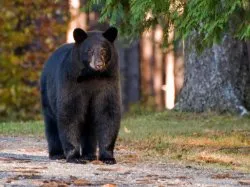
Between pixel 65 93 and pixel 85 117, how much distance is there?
391 millimetres

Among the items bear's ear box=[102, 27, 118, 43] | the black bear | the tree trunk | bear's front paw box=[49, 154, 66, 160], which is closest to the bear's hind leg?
bear's front paw box=[49, 154, 66, 160]

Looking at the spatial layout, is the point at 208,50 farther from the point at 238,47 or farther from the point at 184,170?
the point at 184,170

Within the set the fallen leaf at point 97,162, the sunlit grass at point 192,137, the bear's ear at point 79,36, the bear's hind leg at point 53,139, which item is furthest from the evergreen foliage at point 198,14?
the fallen leaf at point 97,162

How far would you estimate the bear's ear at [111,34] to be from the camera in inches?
516

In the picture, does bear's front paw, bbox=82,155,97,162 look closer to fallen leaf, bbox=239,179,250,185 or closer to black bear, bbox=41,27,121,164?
black bear, bbox=41,27,121,164

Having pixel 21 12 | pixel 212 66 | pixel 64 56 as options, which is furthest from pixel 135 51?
pixel 64 56

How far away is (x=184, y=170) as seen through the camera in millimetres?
12922

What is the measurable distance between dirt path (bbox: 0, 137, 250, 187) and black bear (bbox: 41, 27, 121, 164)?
32cm

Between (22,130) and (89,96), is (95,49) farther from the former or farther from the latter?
(22,130)

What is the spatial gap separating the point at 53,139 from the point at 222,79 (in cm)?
884

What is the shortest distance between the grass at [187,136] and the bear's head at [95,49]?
88.2 inches

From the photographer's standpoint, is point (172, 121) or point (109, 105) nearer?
point (109, 105)

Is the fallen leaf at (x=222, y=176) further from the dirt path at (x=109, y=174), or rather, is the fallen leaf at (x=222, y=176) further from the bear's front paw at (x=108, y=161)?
the bear's front paw at (x=108, y=161)

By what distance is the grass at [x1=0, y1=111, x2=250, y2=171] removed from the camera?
14859 millimetres
